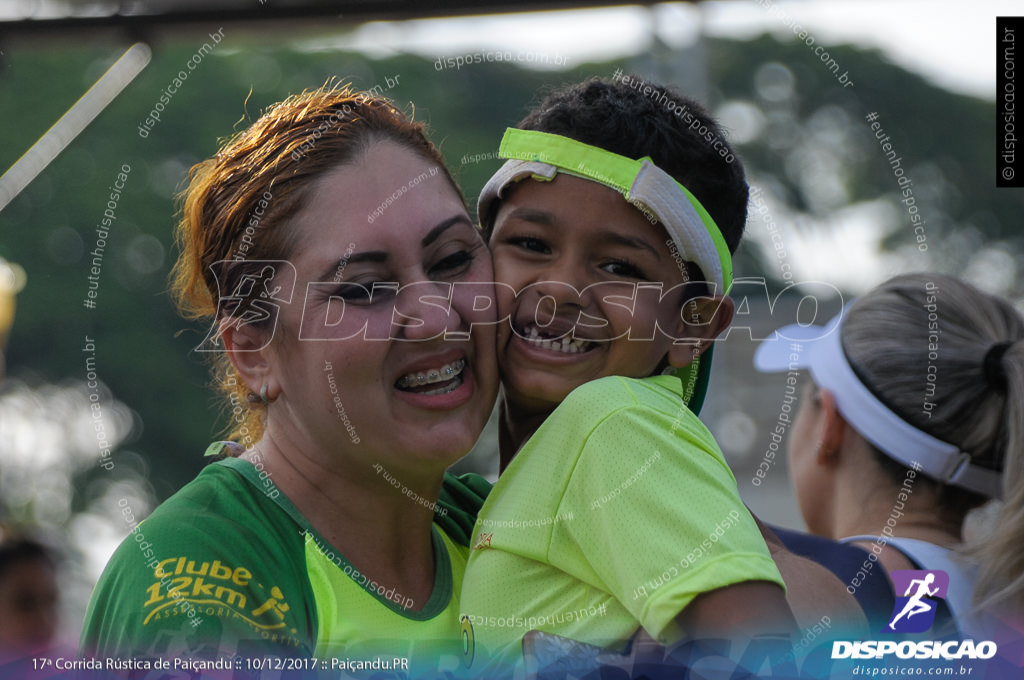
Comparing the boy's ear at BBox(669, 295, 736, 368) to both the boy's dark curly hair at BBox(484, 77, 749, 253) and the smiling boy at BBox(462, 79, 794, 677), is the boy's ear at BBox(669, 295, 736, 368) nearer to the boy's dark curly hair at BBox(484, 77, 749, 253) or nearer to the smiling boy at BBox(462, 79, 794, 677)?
the smiling boy at BBox(462, 79, 794, 677)

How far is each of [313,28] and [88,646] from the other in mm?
1328

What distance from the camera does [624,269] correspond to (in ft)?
5.56

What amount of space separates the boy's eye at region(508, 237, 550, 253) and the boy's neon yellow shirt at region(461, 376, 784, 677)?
321mm

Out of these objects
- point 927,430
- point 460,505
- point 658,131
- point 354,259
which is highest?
point 658,131

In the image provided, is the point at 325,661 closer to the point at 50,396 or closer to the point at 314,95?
the point at 314,95

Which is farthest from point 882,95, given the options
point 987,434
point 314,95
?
point 314,95

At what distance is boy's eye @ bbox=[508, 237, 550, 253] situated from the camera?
5.57 ft

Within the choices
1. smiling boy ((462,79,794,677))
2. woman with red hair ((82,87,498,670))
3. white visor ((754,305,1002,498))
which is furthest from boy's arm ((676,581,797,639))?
white visor ((754,305,1002,498))

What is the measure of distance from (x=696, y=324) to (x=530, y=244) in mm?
346

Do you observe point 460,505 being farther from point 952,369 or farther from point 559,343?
point 952,369

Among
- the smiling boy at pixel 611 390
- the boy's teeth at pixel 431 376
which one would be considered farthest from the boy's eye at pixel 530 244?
the boy's teeth at pixel 431 376

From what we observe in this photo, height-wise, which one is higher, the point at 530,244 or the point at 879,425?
the point at 530,244

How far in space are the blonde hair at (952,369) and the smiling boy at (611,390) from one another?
38cm

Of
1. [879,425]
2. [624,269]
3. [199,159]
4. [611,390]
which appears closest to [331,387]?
[611,390]
